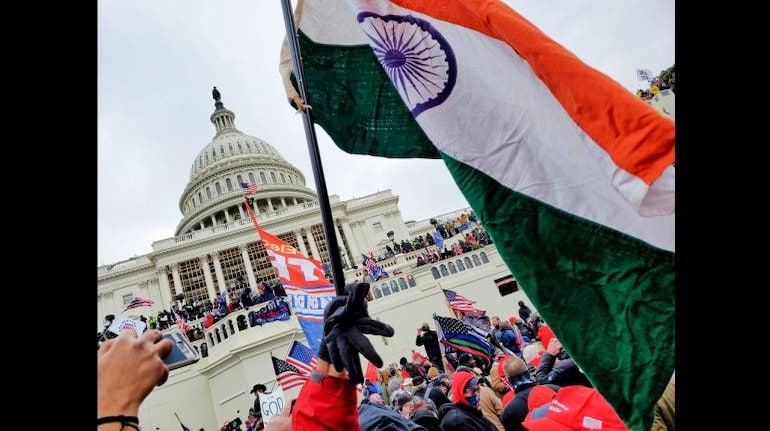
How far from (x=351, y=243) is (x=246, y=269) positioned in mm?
11232

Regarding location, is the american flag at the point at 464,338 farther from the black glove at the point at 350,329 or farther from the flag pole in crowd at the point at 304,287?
the black glove at the point at 350,329

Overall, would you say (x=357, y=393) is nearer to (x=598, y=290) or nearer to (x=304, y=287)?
(x=598, y=290)

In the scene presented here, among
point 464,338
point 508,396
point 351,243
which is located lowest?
point 508,396

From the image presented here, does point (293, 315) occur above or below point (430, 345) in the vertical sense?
above

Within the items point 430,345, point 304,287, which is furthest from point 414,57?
point 430,345

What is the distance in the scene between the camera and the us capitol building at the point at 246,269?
58.1 feet

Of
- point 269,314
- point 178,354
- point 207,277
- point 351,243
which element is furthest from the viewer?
point 351,243

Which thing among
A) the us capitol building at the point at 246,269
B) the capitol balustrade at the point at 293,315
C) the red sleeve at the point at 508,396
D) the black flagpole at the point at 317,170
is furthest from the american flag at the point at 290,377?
the capitol balustrade at the point at 293,315

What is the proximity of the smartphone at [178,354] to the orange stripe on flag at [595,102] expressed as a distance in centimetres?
221

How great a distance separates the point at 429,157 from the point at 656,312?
1.83 metres

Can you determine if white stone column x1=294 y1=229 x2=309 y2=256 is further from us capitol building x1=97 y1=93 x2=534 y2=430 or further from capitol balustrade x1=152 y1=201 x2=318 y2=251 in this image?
capitol balustrade x1=152 y1=201 x2=318 y2=251

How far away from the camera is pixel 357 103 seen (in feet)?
11.2
